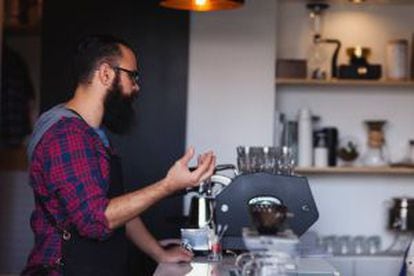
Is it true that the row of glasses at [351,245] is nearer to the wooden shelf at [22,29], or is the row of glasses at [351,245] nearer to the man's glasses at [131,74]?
the man's glasses at [131,74]

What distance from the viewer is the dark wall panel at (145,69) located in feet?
12.7

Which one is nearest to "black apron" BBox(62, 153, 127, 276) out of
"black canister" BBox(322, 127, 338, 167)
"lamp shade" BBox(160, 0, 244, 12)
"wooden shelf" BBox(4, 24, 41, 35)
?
"lamp shade" BBox(160, 0, 244, 12)

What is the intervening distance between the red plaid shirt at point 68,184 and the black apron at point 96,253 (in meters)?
Result: 0.03

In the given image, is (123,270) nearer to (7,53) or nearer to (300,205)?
(300,205)

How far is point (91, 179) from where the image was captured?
2.08m

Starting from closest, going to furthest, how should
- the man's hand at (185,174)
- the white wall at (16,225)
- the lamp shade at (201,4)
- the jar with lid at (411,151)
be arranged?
the man's hand at (185,174) < the lamp shade at (201,4) < the jar with lid at (411,151) < the white wall at (16,225)

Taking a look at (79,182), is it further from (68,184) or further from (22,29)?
(22,29)

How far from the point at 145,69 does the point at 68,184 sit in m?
1.88

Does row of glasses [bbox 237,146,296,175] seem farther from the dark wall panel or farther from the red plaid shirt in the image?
the dark wall panel

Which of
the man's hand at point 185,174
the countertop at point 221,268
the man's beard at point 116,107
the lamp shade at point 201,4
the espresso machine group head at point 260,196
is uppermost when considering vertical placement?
the lamp shade at point 201,4

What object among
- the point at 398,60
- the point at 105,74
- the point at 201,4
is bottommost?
the point at 105,74

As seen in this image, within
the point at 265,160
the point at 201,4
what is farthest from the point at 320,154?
the point at 265,160

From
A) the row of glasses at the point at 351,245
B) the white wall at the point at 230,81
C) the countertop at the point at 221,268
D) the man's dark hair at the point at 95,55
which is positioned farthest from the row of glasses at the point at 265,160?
the row of glasses at the point at 351,245

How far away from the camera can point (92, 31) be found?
3861mm
